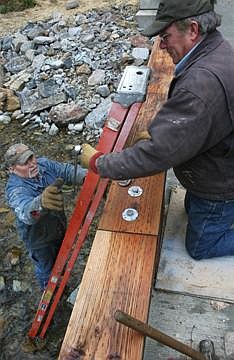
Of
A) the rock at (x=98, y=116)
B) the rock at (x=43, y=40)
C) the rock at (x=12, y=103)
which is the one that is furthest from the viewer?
the rock at (x=43, y=40)

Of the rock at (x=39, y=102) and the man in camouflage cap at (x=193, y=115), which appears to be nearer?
the man in camouflage cap at (x=193, y=115)

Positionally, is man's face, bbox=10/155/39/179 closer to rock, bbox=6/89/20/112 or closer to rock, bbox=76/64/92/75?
rock, bbox=6/89/20/112

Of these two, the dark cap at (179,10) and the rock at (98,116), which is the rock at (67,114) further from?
the dark cap at (179,10)

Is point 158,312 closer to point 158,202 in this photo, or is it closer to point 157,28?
point 158,202

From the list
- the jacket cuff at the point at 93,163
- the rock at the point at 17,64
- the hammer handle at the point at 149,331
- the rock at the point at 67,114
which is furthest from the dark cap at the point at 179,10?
the rock at the point at 17,64

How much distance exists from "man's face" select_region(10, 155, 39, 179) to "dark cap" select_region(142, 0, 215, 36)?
52.0 inches

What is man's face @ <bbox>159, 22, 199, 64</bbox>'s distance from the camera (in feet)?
7.89

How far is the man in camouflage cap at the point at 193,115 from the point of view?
228 centimetres

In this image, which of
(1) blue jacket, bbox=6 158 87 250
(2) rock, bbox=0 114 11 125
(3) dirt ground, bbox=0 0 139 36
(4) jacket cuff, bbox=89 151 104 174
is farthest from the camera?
(3) dirt ground, bbox=0 0 139 36

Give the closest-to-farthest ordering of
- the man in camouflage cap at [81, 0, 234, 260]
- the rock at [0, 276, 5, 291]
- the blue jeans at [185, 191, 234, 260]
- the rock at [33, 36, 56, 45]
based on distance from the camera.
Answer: the man in camouflage cap at [81, 0, 234, 260] < the blue jeans at [185, 191, 234, 260] < the rock at [0, 276, 5, 291] < the rock at [33, 36, 56, 45]

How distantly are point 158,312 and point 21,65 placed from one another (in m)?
5.82

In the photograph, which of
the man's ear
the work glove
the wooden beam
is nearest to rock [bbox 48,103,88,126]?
the wooden beam

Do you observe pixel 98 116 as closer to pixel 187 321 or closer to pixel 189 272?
pixel 189 272

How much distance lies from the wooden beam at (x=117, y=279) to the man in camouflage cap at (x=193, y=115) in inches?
16.2
